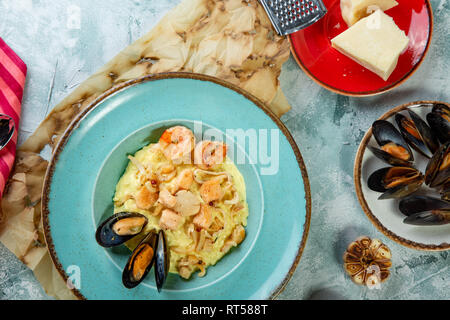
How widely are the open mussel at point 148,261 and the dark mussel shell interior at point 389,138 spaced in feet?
4.76

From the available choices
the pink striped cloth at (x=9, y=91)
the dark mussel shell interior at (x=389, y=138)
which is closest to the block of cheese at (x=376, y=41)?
the dark mussel shell interior at (x=389, y=138)

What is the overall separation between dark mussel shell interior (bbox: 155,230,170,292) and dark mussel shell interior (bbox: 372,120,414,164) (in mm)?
1435

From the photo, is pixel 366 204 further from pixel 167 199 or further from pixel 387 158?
pixel 167 199

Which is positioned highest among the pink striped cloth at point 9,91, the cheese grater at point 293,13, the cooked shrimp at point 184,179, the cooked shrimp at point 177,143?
the pink striped cloth at point 9,91

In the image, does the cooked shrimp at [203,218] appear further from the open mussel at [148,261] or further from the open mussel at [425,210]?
the open mussel at [425,210]

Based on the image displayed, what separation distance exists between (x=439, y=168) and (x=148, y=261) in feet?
6.04

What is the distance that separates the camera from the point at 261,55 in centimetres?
242

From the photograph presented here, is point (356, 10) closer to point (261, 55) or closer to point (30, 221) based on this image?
point (261, 55)

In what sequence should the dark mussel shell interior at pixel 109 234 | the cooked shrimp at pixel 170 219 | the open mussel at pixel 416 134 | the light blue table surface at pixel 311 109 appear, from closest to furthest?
1. the dark mussel shell interior at pixel 109 234
2. the cooked shrimp at pixel 170 219
3. the open mussel at pixel 416 134
4. the light blue table surface at pixel 311 109

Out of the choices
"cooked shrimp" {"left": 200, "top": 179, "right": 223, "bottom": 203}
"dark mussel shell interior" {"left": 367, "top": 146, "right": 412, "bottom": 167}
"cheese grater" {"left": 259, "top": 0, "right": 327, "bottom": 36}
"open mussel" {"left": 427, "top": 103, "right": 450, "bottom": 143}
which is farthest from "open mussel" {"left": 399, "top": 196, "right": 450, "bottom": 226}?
"cheese grater" {"left": 259, "top": 0, "right": 327, "bottom": 36}

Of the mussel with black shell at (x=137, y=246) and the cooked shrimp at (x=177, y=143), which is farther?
the cooked shrimp at (x=177, y=143)

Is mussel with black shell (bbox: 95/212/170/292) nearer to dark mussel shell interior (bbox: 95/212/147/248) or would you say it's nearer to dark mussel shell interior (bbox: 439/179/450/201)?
dark mussel shell interior (bbox: 95/212/147/248)

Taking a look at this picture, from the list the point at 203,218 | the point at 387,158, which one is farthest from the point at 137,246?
the point at 387,158

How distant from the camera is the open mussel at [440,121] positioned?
2219 mm
